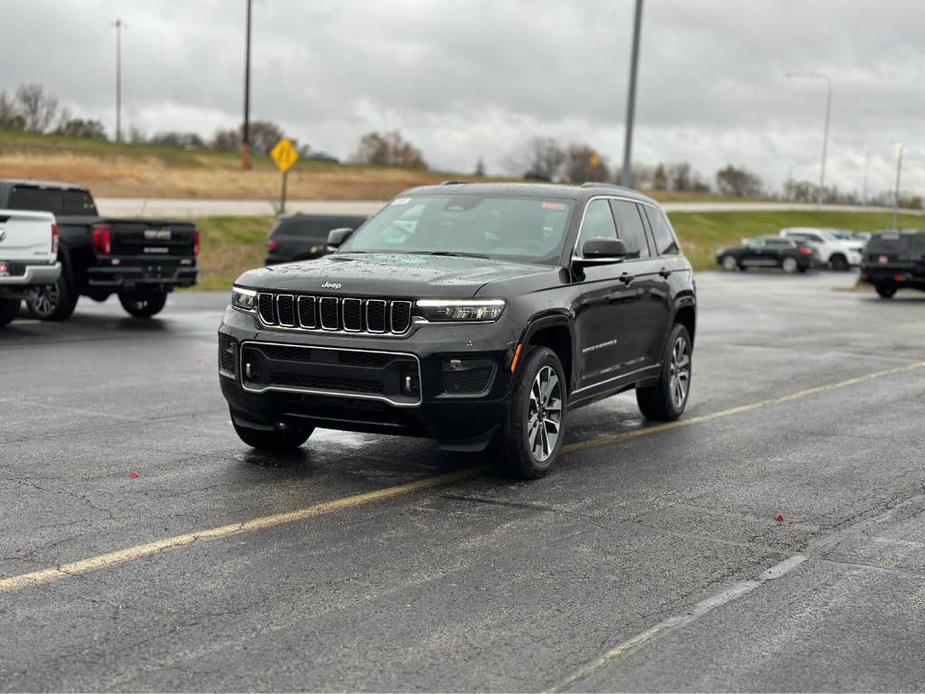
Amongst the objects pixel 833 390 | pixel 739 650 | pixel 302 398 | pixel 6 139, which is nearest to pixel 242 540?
pixel 302 398

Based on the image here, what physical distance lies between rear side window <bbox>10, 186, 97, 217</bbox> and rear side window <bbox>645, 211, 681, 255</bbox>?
10.8m

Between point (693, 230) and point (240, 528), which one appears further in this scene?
point (693, 230)

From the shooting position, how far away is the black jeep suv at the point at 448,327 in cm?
743

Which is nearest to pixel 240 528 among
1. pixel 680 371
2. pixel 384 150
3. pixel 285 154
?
pixel 680 371

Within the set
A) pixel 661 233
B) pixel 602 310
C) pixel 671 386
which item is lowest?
pixel 671 386

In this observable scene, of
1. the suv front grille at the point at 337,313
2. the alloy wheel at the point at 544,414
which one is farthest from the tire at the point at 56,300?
the alloy wheel at the point at 544,414

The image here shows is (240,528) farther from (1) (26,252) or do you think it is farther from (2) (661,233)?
(1) (26,252)

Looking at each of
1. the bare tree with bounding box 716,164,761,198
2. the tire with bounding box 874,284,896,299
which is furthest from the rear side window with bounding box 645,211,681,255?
the bare tree with bounding box 716,164,761,198

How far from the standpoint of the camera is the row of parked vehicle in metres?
31.7

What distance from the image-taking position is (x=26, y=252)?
15945mm

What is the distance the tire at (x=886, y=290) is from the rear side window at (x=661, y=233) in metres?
22.8

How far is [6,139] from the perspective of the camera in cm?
7019

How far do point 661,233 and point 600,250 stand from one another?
7.66ft

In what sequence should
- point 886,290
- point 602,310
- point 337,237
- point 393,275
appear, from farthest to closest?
point 886,290, point 337,237, point 602,310, point 393,275
